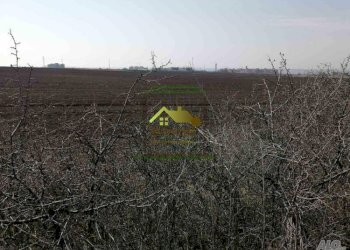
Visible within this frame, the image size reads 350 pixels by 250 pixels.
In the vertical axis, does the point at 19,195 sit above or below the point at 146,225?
above

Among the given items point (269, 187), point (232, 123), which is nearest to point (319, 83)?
point (232, 123)

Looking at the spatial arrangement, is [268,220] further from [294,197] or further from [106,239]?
[106,239]

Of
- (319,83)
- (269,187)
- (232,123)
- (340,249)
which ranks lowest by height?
(340,249)

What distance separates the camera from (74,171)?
3.36m

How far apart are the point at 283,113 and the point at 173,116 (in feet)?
5.08

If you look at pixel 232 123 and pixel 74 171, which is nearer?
pixel 74 171

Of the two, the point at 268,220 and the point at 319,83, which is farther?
the point at 319,83

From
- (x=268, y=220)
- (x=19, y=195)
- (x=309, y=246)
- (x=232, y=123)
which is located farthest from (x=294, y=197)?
(x=19, y=195)

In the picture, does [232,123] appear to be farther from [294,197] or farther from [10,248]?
[10,248]

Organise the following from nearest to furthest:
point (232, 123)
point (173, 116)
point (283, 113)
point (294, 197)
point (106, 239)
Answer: point (294, 197) < point (106, 239) < point (283, 113) < point (232, 123) < point (173, 116)

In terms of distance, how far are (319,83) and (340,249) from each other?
2489mm

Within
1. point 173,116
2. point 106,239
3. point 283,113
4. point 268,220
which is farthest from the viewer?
point 173,116

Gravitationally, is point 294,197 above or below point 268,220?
above

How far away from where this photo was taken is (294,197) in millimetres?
2742
